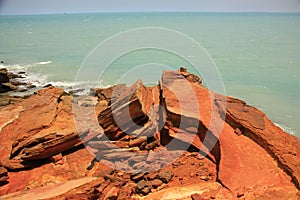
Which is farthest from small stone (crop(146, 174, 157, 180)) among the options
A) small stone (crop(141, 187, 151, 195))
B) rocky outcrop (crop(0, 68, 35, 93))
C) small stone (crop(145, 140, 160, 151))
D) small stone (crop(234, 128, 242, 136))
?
rocky outcrop (crop(0, 68, 35, 93))

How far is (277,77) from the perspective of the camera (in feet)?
66.0

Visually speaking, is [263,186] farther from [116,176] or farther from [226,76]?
[226,76]

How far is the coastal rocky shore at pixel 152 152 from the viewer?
15.1 feet

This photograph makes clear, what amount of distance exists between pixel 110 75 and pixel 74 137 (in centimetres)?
1548

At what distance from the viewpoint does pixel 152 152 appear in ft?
19.6

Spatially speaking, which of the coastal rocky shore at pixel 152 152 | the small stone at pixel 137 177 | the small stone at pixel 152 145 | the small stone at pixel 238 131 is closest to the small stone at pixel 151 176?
the coastal rocky shore at pixel 152 152

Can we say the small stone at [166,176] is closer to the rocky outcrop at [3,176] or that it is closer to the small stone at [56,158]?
the small stone at [56,158]

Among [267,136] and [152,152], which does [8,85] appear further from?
[267,136]

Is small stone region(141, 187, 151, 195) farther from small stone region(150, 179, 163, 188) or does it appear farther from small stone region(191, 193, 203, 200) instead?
small stone region(191, 193, 203, 200)

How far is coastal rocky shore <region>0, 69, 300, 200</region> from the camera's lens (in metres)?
4.62

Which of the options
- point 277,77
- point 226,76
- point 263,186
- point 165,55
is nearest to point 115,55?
point 165,55

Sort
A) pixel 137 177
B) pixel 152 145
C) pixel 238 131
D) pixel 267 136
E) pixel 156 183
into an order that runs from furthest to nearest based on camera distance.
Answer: pixel 152 145
pixel 238 131
pixel 267 136
pixel 137 177
pixel 156 183

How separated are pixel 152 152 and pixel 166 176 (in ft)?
2.97

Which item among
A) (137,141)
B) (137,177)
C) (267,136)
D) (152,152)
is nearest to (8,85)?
(137,141)
